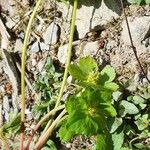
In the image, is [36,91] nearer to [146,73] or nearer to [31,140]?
[31,140]

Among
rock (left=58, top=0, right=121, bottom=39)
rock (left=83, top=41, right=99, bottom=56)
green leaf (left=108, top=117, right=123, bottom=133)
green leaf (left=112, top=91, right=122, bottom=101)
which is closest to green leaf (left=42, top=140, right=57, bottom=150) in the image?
green leaf (left=108, top=117, right=123, bottom=133)

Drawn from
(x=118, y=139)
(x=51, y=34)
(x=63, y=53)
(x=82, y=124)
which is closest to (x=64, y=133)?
(x=82, y=124)

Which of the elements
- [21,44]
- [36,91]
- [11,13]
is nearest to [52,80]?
[36,91]

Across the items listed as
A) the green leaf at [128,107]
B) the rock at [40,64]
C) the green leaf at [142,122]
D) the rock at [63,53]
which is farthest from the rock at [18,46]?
the green leaf at [142,122]

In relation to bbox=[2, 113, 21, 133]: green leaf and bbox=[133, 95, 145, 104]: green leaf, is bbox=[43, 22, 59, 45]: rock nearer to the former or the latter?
bbox=[2, 113, 21, 133]: green leaf

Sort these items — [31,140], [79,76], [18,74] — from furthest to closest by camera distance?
[18,74]
[31,140]
[79,76]
